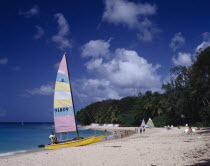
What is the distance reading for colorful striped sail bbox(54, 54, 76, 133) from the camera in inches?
691

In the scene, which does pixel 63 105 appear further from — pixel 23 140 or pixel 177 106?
pixel 177 106

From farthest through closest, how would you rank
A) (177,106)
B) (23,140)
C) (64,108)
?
(177,106), (23,140), (64,108)

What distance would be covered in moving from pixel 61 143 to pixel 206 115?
2913 cm

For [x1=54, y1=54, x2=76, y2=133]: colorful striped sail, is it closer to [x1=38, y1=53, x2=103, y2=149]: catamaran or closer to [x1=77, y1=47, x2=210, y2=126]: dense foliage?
[x1=38, y1=53, x2=103, y2=149]: catamaran

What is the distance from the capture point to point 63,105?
1761 centimetres

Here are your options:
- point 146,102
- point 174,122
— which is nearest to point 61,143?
point 174,122

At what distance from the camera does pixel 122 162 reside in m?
9.89

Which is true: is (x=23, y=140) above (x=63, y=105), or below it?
below

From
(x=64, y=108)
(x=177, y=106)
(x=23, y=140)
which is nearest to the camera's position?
(x=64, y=108)

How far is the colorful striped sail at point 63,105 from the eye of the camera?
1756 centimetres

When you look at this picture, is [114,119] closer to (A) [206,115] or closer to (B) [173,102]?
(B) [173,102]

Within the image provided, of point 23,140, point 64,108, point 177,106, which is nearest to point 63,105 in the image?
point 64,108

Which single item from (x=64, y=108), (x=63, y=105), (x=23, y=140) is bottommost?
(x=23, y=140)

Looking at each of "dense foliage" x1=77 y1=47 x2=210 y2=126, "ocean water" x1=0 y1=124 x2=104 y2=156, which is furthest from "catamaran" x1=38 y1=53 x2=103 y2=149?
"dense foliage" x1=77 y1=47 x2=210 y2=126
